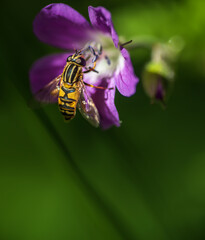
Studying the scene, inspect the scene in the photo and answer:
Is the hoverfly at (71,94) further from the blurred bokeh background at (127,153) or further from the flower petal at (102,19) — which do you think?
the blurred bokeh background at (127,153)

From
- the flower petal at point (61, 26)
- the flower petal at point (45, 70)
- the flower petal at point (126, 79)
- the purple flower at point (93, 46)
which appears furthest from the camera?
the flower petal at point (45, 70)

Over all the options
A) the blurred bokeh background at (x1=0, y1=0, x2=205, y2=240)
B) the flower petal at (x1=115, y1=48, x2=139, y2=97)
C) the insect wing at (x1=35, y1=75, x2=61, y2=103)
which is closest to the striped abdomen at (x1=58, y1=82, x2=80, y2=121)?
the insect wing at (x1=35, y1=75, x2=61, y2=103)

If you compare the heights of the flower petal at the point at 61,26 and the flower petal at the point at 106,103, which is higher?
the flower petal at the point at 61,26

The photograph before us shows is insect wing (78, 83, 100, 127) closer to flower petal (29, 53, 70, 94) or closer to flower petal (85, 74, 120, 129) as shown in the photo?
flower petal (85, 74, 120, 129)

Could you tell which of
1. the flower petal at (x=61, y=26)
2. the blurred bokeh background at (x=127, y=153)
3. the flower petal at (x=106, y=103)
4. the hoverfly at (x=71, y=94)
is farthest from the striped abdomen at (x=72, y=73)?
the blurred bokeh background at (x=127, y=153)

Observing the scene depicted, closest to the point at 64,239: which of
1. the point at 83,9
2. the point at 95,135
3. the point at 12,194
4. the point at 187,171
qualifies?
the point at 12,194
